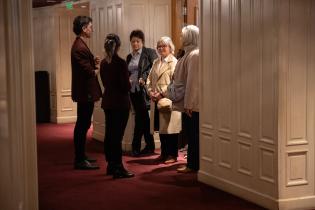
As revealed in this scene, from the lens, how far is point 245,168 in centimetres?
468

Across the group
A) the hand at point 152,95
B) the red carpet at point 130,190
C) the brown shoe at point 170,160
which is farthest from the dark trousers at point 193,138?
the hand at point 152,95

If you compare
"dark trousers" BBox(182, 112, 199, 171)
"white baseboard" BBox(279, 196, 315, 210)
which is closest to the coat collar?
"dark trousers" BBox(182, 112, 199, 171)

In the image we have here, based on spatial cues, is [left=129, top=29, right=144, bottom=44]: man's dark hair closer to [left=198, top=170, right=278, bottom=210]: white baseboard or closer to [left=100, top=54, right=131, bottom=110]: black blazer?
[left=100, top=54, right=131, bottom=110]: black blazer

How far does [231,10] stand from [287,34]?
76 centimetres

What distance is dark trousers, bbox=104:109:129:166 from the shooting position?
5.34 m

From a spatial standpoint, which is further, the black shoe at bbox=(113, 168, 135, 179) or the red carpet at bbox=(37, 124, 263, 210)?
the black shoe at bbox=(113, 168, 135, 179)

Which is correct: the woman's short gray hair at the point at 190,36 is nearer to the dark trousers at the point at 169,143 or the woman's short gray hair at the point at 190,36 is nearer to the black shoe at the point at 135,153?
the dark trousers at the point at 169,143

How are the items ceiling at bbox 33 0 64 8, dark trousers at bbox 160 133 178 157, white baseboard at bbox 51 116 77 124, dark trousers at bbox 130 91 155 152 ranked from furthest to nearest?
white baseboard at bbox 51 116 77 124
ceiling at bbox 33 0 64 8
dark trousers at bbox 130 91 155 152
dark trousers at bbox 160 133 178 157

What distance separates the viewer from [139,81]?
6.73 metres

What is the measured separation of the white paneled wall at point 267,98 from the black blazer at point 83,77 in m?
1.47

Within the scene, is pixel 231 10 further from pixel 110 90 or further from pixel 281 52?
pixel 110 90

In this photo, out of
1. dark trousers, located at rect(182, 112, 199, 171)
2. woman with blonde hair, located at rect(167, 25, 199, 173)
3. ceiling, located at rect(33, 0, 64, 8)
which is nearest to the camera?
woman with blonde hair, located at rect(167, 25, 199, 173)

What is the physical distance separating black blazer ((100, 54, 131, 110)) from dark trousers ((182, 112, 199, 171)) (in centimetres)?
74

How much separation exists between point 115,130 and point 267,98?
5.59ft
